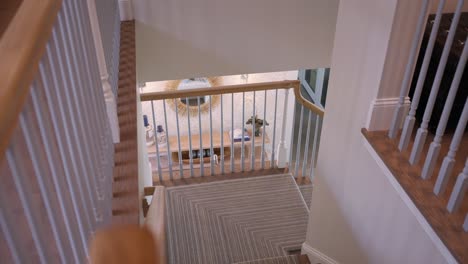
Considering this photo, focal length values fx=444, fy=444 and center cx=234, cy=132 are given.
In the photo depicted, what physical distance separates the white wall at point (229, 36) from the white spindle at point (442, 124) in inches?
92.4

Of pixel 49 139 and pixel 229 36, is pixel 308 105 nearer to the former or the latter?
pixel 229 36

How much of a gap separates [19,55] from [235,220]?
10.8 feet

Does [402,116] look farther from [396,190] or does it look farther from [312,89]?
[312,89]

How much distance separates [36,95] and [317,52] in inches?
139

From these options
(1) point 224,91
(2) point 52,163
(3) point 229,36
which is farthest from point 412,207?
(3) point 229,36

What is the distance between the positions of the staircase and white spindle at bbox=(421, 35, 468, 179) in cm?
169

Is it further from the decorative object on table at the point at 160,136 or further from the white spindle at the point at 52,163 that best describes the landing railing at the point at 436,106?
the decorative object on table at the point at 160,136

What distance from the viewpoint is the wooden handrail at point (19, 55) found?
Answer: 2.17ft

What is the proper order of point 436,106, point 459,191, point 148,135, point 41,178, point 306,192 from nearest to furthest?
point 41,178
point 459,191
point 436,106
point 306,192
point 148,135

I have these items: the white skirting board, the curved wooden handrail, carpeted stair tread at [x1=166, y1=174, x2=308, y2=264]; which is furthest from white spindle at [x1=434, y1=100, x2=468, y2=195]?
the white skirting board

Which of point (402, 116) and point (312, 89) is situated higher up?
point (402, 116)

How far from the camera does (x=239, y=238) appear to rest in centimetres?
370

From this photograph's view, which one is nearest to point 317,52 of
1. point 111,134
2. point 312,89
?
point 111,134

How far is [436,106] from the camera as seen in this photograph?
2.34m
